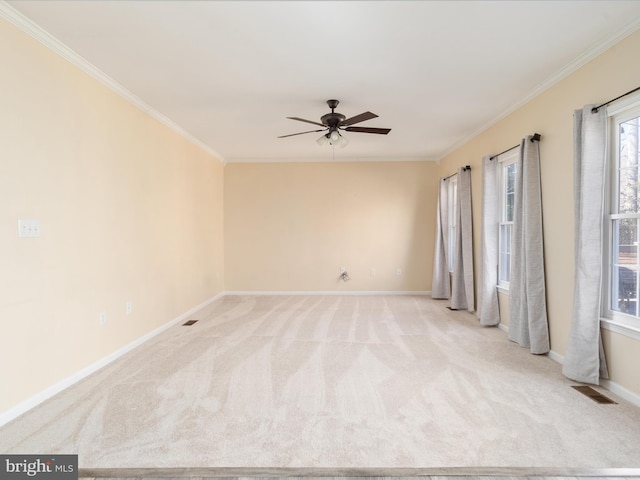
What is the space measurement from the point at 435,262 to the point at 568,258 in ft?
10.6

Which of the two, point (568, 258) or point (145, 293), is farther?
point (145, 293)

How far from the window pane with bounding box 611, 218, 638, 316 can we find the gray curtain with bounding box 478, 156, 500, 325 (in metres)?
1.73

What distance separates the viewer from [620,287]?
105 inches

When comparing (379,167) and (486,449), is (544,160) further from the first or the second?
(379,167)

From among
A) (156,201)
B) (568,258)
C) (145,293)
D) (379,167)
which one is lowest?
(145,293)

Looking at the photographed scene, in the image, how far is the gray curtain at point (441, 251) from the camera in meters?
6.25

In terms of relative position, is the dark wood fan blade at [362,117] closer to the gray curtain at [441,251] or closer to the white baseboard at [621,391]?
the white baseboard at [621,391]

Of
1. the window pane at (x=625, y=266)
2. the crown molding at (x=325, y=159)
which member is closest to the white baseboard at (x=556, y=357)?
the window pane at (x=625, y=266)

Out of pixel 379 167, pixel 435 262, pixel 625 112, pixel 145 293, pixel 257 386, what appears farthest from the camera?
Answer: pixel 379 167

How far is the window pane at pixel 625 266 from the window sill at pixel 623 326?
0.08 m

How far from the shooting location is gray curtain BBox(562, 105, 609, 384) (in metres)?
2.66

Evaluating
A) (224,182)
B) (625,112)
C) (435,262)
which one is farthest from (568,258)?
(224,182)

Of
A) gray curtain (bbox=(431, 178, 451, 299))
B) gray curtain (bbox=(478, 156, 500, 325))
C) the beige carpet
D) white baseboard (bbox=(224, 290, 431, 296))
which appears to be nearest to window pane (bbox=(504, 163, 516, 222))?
gray curtain (bbox=(478, 156, 500, 325))

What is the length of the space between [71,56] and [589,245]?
13.8ft
